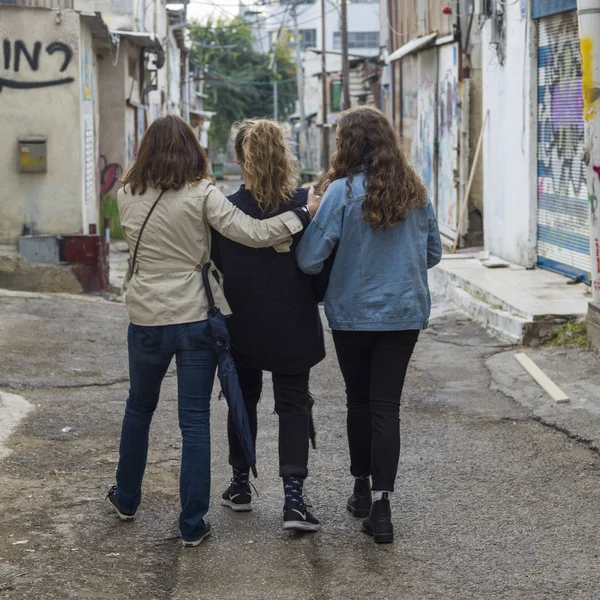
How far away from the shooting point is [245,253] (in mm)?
4383

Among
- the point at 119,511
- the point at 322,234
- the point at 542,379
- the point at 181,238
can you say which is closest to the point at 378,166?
the point at 322,234

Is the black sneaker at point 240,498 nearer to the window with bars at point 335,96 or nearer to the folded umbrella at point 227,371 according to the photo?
the folded umbrella at point 227,371

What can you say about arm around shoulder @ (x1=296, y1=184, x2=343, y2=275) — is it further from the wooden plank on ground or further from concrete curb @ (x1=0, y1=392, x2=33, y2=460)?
the wooden plank on ground

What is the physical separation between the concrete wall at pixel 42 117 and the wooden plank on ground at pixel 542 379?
654 centimetres

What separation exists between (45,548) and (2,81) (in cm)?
929

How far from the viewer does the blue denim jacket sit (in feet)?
14.2

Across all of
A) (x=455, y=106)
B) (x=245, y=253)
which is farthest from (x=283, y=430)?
(x=455, y=106)

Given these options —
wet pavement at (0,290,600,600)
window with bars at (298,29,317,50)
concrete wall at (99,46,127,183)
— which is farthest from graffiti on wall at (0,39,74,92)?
window with bars at (298,29,317,50)

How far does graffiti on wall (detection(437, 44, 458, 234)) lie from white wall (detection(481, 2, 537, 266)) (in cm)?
269

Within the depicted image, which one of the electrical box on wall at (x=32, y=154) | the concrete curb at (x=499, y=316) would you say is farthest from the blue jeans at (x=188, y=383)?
the electrical box on wall at (x=32, y=154)

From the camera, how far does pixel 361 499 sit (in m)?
4.68

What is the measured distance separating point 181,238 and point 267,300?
1.46 feet

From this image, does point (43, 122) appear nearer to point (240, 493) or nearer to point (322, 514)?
point (240, 493)

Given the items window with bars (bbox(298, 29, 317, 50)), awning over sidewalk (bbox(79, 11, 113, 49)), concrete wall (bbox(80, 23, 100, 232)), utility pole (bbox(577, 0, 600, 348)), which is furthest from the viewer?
window with bars (bbox(298, 29, 317, 50))
